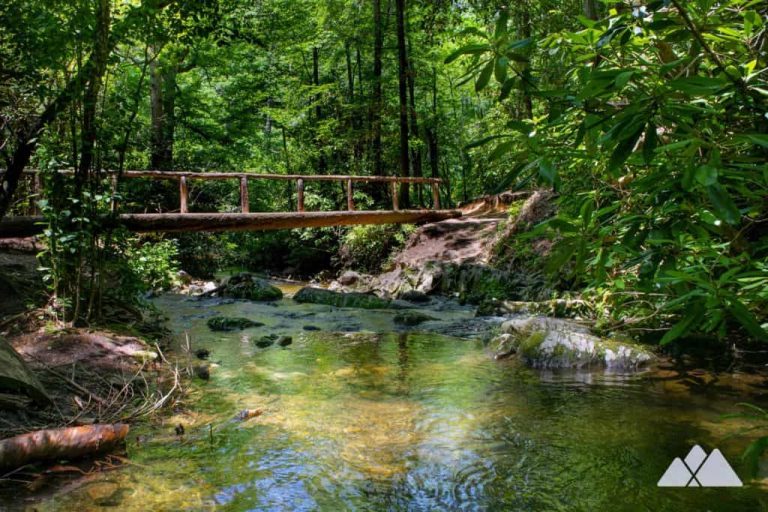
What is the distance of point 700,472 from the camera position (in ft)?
11.6

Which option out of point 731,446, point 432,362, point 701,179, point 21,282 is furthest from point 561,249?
point 21,282

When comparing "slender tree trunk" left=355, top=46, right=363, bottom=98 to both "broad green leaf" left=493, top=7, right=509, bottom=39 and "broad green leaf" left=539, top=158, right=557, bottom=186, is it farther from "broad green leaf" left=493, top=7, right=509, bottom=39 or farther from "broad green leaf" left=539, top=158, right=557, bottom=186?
"broad green leaf" left=539, top=158, right=557, bottom=186

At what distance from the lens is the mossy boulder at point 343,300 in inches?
428

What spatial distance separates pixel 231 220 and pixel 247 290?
1.74 m

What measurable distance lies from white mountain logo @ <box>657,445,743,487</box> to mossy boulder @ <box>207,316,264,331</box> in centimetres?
634

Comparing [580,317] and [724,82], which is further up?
[724,82]

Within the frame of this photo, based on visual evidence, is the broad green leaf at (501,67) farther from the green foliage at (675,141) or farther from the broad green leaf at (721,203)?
the broad green leaf at (721,203)

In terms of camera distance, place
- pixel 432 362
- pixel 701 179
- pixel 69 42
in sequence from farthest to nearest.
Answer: pixel 432 362 < pixel 69 42 < pixel 701 179

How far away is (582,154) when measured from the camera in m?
1.54

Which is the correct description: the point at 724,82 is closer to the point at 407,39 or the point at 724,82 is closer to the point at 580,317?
the point at 580,317

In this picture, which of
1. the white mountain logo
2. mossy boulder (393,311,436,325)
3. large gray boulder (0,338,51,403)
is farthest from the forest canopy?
mossy boulder (393,311,436,325)

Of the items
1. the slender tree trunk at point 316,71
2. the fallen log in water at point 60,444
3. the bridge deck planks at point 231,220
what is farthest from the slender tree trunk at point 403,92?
the fallen log in water at point 60,444

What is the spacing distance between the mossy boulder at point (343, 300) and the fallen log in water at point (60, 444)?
7263mm

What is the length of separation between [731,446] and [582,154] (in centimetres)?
305
